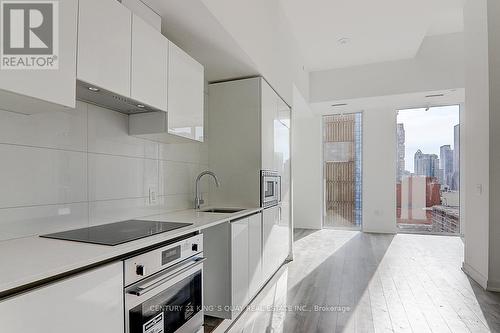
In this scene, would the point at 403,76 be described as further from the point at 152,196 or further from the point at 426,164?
the point at 152,196

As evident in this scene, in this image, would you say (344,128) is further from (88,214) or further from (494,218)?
(88,214)

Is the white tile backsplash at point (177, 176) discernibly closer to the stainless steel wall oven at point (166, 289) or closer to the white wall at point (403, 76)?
Result: the stainless steel wall oven at point (166, 289)

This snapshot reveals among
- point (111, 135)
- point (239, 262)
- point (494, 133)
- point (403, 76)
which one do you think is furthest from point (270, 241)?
point (403, 76)

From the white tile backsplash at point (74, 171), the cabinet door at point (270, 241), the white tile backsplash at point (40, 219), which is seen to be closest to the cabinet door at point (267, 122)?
the cabinet door at point (270, 241)

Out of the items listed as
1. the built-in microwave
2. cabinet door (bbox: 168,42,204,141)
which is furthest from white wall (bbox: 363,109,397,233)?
cabinet door (bbox: 168,42,204,141)

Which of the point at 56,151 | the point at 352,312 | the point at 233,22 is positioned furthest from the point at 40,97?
the point at 352,312

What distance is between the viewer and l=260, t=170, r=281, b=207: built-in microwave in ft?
9.80

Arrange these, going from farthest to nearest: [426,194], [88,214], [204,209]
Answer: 1. [426,194]
2. [204,209]
3. [88,214]

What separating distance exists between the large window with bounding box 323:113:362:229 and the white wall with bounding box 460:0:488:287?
9.10ft

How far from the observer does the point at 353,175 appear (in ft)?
21.2

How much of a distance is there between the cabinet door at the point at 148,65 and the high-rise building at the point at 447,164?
618 cm

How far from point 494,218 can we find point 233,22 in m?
3.35

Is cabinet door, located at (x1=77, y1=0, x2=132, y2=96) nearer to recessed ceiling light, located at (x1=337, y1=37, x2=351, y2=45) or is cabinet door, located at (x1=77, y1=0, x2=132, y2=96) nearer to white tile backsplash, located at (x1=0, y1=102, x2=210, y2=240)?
white tile backsplash, located at (x1=0, y1=102, x2=210, y2=240)

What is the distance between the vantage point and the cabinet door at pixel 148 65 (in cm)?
159
